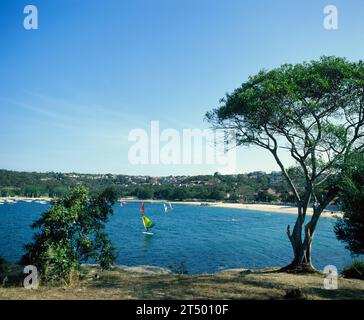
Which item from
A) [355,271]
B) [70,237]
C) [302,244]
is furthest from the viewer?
[355,271]

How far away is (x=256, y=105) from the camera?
1939 centimetres

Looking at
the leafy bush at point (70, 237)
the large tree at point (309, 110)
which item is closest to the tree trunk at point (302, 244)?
the large tree at point (309, 110)

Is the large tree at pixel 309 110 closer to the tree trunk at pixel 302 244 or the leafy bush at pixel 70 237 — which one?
the tree trunk at pixel 302 244

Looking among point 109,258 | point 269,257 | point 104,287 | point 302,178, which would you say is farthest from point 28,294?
point 269,257

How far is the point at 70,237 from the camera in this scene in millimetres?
16500

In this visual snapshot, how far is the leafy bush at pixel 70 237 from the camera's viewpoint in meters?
15.0

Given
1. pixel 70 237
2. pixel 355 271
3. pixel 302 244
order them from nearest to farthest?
pixel 70 237 < pixel 302 244 < pixel 355 271

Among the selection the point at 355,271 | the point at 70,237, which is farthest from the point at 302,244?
the point at 70,237

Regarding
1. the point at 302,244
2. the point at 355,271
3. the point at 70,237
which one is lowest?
the point at 355,271

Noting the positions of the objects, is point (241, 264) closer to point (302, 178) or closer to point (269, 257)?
point (269, 257)

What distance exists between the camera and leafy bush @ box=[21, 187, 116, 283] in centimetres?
1503

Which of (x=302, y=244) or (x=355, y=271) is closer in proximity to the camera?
(x=302, y=244)

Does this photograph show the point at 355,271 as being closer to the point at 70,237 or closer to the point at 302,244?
the point at 302,244
